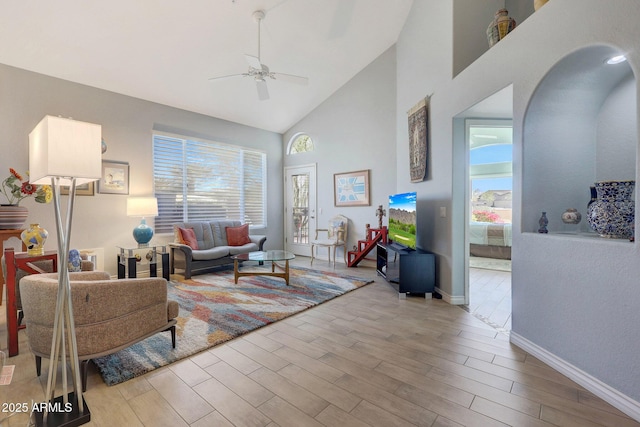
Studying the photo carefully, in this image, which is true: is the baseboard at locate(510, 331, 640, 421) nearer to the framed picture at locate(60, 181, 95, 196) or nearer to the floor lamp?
the floor lamp

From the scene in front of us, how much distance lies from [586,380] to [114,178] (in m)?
5.82

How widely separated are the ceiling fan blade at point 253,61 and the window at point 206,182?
2.64m

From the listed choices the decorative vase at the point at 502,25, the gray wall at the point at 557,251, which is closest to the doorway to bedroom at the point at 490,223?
the gray wall at the point at 557,251

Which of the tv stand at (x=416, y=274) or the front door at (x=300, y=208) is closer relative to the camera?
the tv stand at (x=416, y=274)

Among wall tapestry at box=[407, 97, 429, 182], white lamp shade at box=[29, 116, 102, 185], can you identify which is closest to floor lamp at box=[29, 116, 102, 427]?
white lamp shade at box=[29, 116, 102, 185]

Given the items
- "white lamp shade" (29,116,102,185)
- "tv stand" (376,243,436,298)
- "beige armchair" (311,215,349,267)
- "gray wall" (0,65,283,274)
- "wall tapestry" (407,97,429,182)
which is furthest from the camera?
"beige armchair" (311,215,349,267)

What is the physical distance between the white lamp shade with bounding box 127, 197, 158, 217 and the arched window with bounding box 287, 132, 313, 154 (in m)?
3.42

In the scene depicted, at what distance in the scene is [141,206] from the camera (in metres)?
4.44

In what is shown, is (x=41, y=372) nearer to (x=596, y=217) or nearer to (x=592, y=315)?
(x=592, y=315)

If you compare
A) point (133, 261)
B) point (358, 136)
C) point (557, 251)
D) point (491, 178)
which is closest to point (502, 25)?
point (557, 251)

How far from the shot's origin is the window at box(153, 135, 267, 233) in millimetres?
5184

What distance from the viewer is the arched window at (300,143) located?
675 cm

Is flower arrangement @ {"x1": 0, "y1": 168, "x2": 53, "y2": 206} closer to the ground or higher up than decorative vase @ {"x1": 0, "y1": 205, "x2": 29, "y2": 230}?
higher up

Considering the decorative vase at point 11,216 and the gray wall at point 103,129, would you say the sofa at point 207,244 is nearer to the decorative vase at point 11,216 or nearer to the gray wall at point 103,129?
the gray wall at point 103,129
